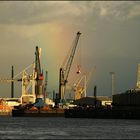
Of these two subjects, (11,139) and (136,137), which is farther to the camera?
(136,137)

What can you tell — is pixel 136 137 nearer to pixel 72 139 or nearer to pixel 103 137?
pixel 103 137

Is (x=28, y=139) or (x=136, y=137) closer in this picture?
(x=28, y=139)

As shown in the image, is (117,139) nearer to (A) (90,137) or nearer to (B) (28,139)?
(A) (90,137)

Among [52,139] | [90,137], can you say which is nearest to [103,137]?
[90,137]

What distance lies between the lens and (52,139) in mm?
108250

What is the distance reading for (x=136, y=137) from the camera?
11662cm

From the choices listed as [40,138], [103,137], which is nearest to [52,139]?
[40,138]

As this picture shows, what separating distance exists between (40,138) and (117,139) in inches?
546

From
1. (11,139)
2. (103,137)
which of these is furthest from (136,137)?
(11,139)

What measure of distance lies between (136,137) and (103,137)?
6.42 metres

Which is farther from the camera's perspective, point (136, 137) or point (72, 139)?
point (136, 137)

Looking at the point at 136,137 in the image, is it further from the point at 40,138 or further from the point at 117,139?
the point at 40,138

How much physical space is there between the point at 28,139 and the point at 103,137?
50.0 ft

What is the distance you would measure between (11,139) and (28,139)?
10.1 feet
